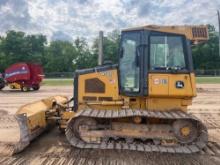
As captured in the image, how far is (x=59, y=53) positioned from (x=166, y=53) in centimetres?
7493

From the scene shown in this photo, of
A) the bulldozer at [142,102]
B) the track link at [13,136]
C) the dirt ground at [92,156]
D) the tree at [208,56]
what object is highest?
the tree at [208,56]

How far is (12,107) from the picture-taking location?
17844 mm

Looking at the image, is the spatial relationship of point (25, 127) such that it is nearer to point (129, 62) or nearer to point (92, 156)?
point (92, 156)

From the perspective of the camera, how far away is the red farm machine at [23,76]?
91.8 ft

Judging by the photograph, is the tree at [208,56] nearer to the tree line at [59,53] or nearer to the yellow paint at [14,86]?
the tree line at [59,53]

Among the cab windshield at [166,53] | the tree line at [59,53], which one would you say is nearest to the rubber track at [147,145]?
the cab windshield at [166,53]

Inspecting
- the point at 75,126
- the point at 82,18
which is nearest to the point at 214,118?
the point at 75,126

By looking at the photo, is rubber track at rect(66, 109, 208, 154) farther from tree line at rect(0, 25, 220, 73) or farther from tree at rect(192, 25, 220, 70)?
tree at rect(192, 25, 220, 70)

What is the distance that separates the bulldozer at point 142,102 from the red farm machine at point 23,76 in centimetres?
1852

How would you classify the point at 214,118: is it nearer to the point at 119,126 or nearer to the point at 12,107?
the point at 119,126

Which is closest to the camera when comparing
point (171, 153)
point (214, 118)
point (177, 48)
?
point (171, 153)

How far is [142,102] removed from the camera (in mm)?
9555

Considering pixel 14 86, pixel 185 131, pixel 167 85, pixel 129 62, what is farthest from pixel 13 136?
pixel 14 86

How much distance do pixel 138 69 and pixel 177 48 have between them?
40.4 inches
